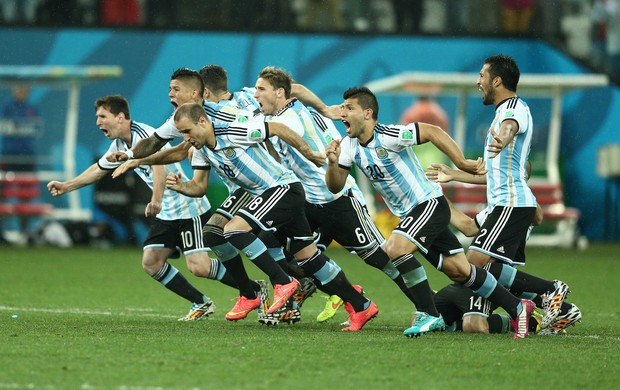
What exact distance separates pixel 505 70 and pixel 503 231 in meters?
1.26

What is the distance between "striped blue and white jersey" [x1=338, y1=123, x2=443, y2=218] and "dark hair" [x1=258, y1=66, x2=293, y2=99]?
1.20 meters

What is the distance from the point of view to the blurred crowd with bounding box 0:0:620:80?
24.3m

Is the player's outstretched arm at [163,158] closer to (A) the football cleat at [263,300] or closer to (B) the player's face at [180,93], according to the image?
(B) the player's face at [180,93]

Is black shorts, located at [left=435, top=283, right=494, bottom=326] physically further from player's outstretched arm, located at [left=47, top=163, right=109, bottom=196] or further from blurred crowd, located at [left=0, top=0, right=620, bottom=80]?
blurred crowd, located at [left=0, top=0, right=620, bottom=80]

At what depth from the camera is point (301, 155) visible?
33.8 ft

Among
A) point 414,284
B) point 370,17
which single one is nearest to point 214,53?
point 370,17

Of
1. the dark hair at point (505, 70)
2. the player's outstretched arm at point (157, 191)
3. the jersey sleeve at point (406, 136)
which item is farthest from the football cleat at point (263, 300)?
the dark hair at point (505, 70)

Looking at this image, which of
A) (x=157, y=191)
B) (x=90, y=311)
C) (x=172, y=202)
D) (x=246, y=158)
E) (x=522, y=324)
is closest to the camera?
(x=522, y=324)

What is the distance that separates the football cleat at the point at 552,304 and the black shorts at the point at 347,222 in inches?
Result: 59.4

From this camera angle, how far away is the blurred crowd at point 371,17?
24.3 metres

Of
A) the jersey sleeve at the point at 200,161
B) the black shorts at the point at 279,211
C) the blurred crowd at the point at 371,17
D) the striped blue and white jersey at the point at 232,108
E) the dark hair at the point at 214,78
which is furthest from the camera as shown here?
the blurred crowd at the point at 371,17

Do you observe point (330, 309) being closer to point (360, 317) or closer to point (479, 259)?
point (360, 317)

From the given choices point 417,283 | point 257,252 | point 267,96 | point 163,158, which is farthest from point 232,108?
point 417,283

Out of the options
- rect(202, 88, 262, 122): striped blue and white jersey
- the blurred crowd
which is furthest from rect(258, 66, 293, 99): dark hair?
the blurred crowd
